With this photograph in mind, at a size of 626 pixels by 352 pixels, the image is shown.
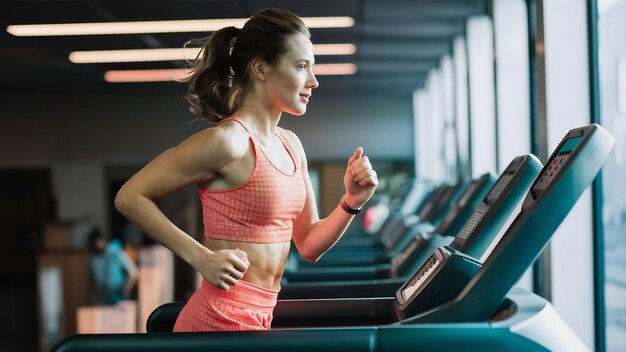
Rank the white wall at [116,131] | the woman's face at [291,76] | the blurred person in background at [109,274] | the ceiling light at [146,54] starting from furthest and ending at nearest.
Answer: the white wall at [116,131] < the blurred person in background at [109,274] < the ceiling light at [146,54] < the woman's face at [291,76]

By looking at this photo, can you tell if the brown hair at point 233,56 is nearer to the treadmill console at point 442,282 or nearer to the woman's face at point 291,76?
the woman's face at point 291,76

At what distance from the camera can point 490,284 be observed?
Answer: 1.63m

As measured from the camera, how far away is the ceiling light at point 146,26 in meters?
6.11

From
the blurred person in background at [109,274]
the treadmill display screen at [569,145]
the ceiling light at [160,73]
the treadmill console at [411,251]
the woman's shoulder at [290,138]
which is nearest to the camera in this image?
the treadmill display screen at [569,145]

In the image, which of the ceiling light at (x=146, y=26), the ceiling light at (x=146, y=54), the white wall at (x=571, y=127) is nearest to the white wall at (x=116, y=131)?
the ceiling light at (x=146, y=54)

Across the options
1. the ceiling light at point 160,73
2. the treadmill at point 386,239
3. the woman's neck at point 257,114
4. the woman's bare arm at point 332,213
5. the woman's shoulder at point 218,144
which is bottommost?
the treadmill at point 386,239

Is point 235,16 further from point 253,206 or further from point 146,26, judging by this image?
point 253,206

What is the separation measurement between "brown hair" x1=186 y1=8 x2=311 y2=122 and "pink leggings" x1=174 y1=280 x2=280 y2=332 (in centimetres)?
39

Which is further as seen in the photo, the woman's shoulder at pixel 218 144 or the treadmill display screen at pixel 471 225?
the treadmill display screen at pixel 471 225

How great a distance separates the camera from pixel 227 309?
1.74m

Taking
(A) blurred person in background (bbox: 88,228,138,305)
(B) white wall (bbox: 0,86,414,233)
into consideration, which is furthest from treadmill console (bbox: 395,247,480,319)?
(B) white wall (bbox: 0,86,414,233)

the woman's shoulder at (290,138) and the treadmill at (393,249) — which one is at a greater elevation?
the woman's shoulder at (290,138)

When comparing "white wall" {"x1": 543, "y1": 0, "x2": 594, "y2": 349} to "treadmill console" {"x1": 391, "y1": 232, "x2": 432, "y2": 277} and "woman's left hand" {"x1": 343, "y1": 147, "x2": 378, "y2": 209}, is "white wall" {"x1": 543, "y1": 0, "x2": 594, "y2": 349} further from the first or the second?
"woman's left hand" {"x1": 343, "y1": 147, "x2": 378, "y2": 209}

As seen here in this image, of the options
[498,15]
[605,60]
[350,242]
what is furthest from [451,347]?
[350,242]
